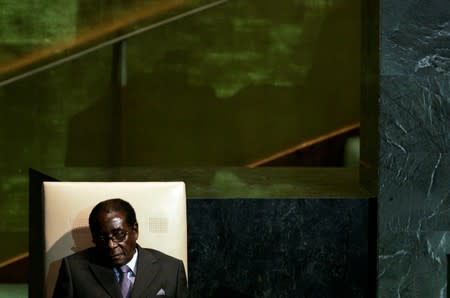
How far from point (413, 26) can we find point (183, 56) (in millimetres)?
3034

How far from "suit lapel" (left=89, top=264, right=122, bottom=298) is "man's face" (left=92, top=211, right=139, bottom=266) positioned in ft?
0.13

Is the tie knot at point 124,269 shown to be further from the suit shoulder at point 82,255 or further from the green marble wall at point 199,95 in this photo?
the green marble wall at point 199,95

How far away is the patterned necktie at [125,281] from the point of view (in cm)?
399

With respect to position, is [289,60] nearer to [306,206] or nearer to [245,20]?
[245,20]

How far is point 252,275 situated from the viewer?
4.53 m

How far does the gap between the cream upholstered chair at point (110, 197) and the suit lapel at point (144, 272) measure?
112 millimetres

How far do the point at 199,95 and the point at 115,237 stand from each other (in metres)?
3.57

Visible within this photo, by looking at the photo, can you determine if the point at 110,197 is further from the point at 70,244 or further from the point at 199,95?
the point at 199,95

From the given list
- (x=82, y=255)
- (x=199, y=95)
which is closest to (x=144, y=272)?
(x=82, y=255)

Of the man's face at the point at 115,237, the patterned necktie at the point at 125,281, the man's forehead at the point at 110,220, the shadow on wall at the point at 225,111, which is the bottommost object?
the patterned necktie at the point at 125,281

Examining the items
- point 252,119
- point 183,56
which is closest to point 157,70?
point 183,56

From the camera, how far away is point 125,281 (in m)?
3.99

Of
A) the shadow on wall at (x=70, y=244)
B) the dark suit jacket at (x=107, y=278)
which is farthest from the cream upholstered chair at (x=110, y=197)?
the dark suit jacket at (x=107, y=278)

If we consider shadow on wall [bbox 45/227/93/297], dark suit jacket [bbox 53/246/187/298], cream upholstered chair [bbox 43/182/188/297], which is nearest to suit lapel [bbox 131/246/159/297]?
dark suit jacket [bbox 53/246/187/298]
